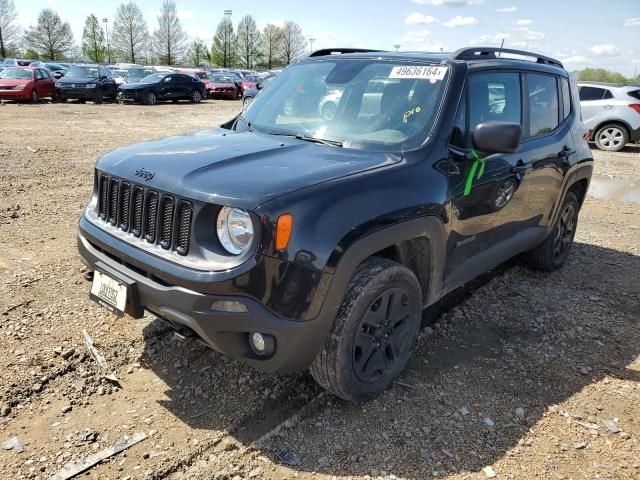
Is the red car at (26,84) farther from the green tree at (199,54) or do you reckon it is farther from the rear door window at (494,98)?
the green tree at (199,54)

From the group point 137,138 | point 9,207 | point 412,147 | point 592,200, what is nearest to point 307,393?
point 412,147

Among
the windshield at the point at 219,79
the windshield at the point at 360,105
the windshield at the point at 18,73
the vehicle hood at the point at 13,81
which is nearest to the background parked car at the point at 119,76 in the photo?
the windshield at the point at 18,73

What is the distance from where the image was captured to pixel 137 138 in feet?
41.2

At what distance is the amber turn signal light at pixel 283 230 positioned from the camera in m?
2.36

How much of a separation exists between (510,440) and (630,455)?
1.92 feet

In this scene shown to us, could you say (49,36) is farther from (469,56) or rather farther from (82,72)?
(469,56)

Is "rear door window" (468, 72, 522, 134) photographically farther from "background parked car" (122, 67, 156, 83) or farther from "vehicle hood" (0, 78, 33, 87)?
"background parked car" (122, 67, 156, 83)

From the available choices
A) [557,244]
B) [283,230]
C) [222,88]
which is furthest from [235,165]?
[222,88]

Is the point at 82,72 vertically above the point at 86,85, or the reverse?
the point at 82,72

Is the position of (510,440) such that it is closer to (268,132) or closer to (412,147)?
(412,147)

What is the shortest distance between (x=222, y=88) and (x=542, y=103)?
26.2m

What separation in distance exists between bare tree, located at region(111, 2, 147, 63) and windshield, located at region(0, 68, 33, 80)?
5171 centimetres

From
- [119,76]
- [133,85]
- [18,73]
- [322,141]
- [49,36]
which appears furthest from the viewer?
[49,36]

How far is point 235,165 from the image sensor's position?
2770 mm
